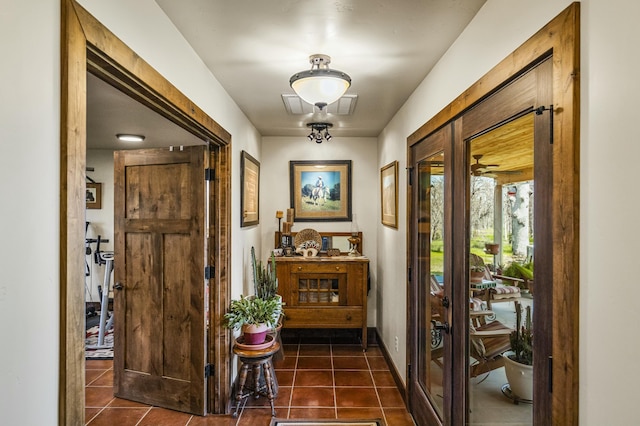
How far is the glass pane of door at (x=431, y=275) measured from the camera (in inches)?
88.1

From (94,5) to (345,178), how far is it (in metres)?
3.57

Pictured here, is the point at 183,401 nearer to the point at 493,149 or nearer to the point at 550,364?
the point at 550,364

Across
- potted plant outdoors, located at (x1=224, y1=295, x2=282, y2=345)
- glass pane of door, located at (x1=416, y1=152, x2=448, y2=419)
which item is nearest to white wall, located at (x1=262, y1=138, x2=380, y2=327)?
potted plant outdoors, located at (x1=224, y1=295, x2=282, y2=345)

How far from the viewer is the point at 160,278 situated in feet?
9.45

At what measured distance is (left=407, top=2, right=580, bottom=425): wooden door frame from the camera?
1.03 metres

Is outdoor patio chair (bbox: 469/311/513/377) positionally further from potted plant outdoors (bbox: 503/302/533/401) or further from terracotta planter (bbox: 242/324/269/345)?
terracotta planter (bbox: 242/324/269/345)

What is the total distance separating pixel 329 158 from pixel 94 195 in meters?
3.64

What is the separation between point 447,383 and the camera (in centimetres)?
208

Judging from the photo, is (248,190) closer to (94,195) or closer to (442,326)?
(442,326)

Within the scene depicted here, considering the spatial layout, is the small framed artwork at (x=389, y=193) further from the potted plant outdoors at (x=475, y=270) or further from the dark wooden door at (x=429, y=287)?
the potted plant outdoors at (x=475, y=270)

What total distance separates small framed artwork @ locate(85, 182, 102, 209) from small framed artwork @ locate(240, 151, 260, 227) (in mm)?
2929
